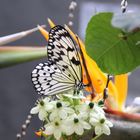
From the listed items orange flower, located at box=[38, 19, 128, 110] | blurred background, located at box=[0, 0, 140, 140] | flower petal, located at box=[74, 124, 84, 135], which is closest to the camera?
flower petal, located at box=[74, 124, 84, 135]

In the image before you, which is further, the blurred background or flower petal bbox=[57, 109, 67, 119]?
the blurred background

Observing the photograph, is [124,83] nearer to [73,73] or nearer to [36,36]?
[73,73]

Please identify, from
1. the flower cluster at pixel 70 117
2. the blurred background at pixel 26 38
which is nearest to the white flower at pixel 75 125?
the flower cluster at pixel 70 117

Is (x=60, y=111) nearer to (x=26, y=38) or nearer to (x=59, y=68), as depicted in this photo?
(x=59, y=68)

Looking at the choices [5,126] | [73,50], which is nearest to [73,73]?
[73,50]

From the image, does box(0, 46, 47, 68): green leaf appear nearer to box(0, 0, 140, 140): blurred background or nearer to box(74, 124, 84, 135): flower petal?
box(74, 124, 84, 135): flower petal

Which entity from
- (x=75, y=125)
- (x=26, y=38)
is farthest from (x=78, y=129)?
(x=26, y=38)

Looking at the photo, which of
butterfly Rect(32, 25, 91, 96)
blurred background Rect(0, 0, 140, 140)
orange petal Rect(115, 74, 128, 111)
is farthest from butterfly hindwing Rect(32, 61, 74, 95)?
blurred background Rect(0, 0, 140, 140)

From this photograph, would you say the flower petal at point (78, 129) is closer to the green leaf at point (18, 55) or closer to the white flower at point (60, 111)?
the white flower at point (60, 111)
